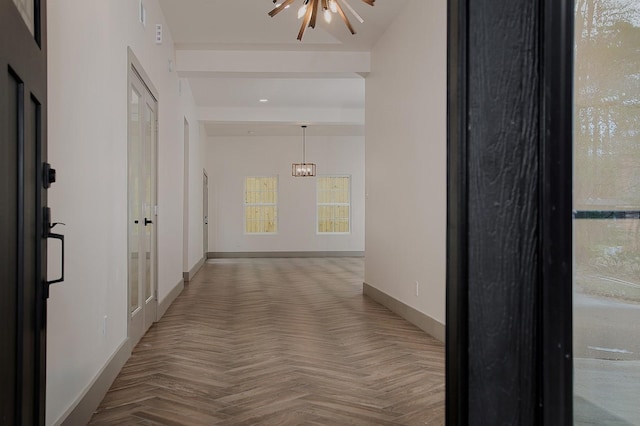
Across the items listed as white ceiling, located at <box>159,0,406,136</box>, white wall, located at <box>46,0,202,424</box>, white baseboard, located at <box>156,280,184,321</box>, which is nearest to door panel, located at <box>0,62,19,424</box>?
white wall, located at <box>46,0,202,424</box>

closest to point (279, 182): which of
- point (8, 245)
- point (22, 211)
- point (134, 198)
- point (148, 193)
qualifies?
point (148, 193)

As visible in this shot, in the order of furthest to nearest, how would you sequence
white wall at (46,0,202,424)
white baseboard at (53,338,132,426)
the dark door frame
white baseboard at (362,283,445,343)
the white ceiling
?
the white ceiling → white baseboard at (362,283,445,343) → white baseboard at (53,338,132,426) → white wall at (46,0,202,424) → the dark door frame

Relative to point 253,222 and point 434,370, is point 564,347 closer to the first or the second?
point 434,370

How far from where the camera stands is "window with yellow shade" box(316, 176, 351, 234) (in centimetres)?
1569

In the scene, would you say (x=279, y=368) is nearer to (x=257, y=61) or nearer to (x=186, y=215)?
(x=257, y=61)

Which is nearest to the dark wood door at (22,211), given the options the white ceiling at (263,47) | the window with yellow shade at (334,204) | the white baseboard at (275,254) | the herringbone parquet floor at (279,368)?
the herringbone parquet floor at (279,368)

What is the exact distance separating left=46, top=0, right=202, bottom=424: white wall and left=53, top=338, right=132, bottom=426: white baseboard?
0.11 feet

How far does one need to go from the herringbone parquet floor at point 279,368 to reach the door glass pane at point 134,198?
1.62ft

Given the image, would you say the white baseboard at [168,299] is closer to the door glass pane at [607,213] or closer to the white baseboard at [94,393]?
the white baseboard at [94,393]

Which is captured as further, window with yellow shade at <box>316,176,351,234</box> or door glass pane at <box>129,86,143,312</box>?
window with yellow shade at <box>316,176,351,234</box>

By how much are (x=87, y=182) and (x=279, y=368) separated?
179cm

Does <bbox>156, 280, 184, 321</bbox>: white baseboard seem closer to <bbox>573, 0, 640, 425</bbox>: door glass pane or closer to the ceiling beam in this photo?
the ceiling beam

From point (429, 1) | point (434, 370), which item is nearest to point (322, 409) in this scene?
point (434, 370)

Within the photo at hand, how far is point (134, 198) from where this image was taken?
4.55 metres
